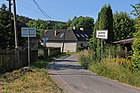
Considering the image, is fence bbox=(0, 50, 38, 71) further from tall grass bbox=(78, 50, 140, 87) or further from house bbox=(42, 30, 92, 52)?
house bbox=(42, 30, 92, 52)

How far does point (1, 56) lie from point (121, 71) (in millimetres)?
9038

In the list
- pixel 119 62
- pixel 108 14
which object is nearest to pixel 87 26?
pixel 108 14

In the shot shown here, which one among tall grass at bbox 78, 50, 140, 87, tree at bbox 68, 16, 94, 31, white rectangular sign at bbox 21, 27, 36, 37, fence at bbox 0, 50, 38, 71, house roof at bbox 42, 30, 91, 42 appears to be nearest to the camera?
tall grass at bbox 78, 50, 140, 87

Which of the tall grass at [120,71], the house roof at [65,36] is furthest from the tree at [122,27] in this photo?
the house roof at [65,36]

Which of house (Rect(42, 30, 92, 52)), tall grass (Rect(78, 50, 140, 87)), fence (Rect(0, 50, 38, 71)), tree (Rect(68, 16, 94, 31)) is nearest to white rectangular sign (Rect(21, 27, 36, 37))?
fence (Rect(0, 50, 38, 71))

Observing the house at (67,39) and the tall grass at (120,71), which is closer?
the tall grass at (120,71)

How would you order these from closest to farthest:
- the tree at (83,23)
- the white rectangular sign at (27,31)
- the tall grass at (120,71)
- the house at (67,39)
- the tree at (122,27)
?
the tall grass at (120,71), the white rectangular sign at (27,31), the tree at (122,27), the house at (67,39), the tree at (83,23)

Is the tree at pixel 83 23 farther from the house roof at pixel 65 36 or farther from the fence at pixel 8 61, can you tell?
the fence at pixel 8 61

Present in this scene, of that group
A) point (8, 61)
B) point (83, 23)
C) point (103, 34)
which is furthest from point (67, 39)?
point (8, 61)

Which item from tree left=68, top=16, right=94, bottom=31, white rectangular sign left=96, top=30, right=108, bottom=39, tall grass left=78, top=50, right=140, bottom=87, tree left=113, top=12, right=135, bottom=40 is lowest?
tall grass left=78, top=50, right=140, bottom=87

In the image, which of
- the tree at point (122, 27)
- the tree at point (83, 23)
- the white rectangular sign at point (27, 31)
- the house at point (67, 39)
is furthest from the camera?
the tree at point (83, 23)

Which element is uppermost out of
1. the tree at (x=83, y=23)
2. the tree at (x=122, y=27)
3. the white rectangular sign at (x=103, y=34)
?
the tree at (x=83, y=23)

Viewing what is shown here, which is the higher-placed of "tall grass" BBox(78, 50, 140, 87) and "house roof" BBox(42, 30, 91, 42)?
"house roof" BBox(42, 30, 91, 42)

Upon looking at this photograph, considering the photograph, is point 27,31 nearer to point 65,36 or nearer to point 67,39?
point 67,39
